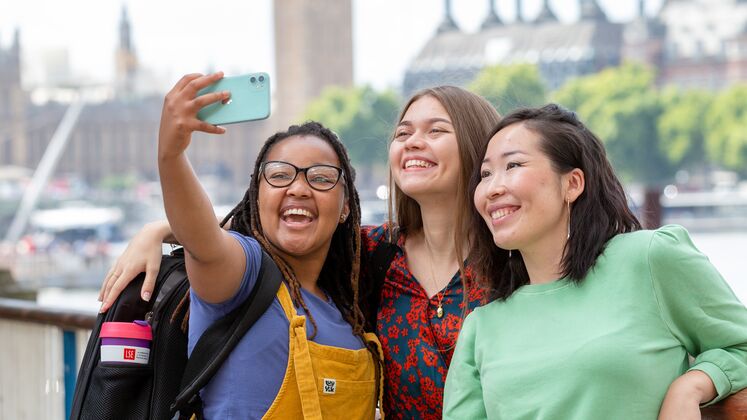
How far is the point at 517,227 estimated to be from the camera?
138 cm

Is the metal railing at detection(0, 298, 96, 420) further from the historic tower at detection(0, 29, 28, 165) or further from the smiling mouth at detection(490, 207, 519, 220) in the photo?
the historic tower at detection(0, 29, 28, 165)

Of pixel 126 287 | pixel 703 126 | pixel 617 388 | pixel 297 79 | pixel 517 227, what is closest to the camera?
pixel 617 388

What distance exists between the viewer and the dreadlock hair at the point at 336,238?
1655 millimetres

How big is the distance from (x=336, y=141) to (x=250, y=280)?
335 millimetres

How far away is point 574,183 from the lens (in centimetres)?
142

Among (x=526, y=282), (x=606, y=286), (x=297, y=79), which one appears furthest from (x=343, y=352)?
(x=297, y=79)

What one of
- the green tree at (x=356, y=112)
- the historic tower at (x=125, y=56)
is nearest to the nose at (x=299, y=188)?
the green tree at (x=356, y=112)

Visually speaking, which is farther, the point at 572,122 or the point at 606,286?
the point at 572,122

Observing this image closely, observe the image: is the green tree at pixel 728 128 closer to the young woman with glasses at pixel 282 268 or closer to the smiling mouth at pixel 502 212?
the young woman with glasses at pixel 282 268

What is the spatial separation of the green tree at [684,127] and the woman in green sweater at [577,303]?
46.5 meters

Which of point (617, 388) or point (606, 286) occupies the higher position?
point (606, 286)

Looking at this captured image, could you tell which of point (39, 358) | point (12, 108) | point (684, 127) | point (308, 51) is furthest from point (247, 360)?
point (12, 108)

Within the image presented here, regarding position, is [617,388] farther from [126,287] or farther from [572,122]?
[126,287]

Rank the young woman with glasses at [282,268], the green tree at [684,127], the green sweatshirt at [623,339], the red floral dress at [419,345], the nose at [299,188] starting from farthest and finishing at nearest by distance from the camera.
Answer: the green tree at [684,127] → the red floral dress at [419,345] → the nose at [299,188] → the young woman with glasses at [282,268] → the green sweatshirt at [623,339]
